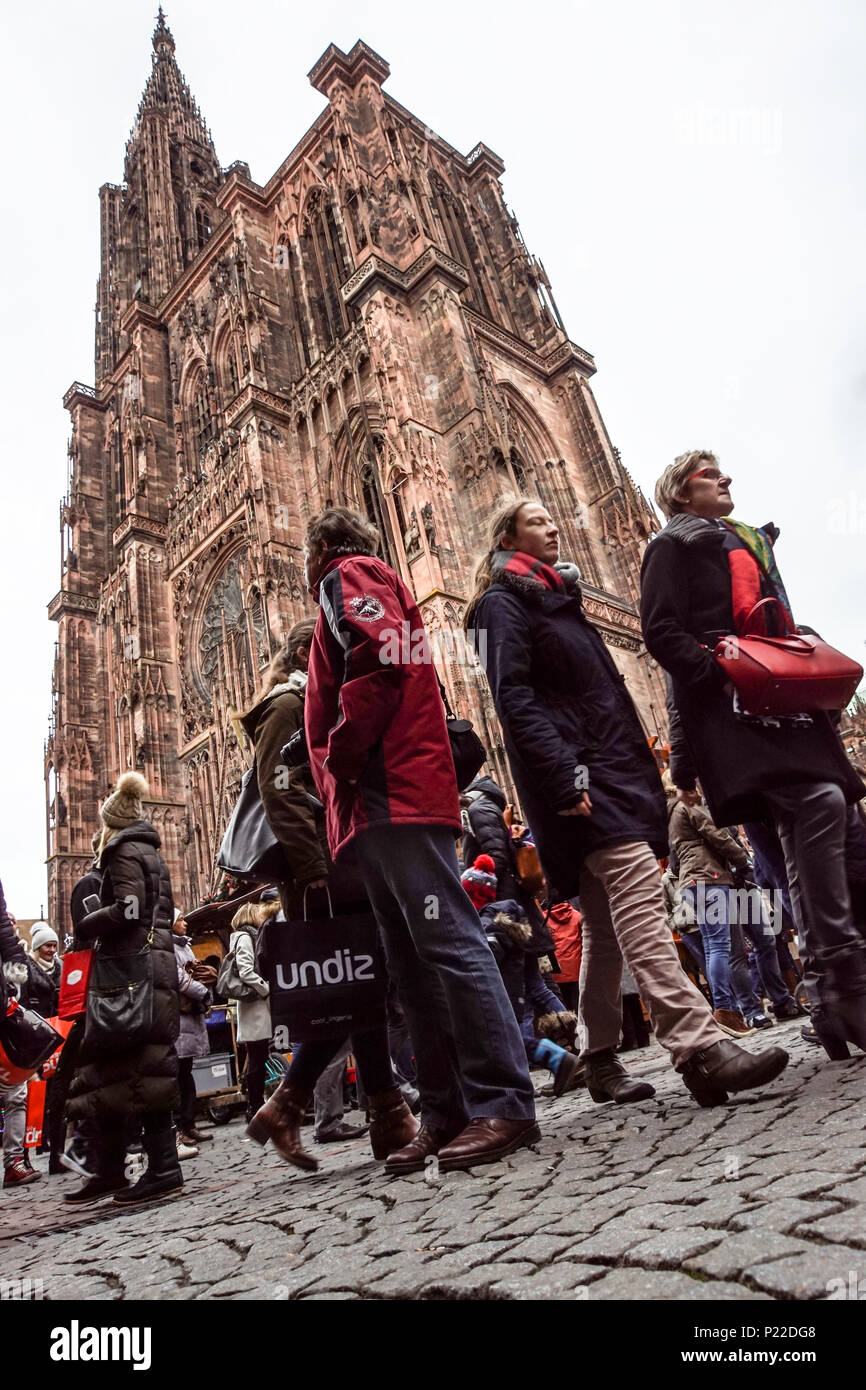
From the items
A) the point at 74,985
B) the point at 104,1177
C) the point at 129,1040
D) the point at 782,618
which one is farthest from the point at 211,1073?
the point at 782,618

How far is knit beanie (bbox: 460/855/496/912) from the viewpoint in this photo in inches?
174

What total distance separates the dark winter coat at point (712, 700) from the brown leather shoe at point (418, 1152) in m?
1.33

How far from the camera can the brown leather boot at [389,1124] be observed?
2980 millimetres

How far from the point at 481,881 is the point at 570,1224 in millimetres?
2886

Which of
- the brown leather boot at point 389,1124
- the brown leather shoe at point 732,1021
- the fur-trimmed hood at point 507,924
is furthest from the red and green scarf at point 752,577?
the brown leather shoe at point 732,1021

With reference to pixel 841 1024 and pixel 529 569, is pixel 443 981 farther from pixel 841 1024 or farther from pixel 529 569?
pixel 529 569

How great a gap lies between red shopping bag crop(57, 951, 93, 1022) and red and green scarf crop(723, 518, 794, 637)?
10.6 ft

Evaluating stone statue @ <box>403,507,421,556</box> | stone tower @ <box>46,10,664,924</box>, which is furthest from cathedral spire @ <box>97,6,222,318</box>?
stone statue @ <box>403,507,421,556</box>

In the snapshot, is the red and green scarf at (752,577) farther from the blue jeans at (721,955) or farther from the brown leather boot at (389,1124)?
the blue jeans at (721,955)

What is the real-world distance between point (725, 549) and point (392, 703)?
1369 mm

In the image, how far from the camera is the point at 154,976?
11.5ft

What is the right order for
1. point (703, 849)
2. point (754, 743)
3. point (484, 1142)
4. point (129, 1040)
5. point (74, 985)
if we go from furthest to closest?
point (703, 849) < point (74, 985) < point (129, 1040) < point (754, 743) < point (484, 1142)

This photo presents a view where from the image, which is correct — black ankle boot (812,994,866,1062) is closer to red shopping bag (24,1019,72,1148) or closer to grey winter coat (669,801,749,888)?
grey winter coat (669,801,749,888)
